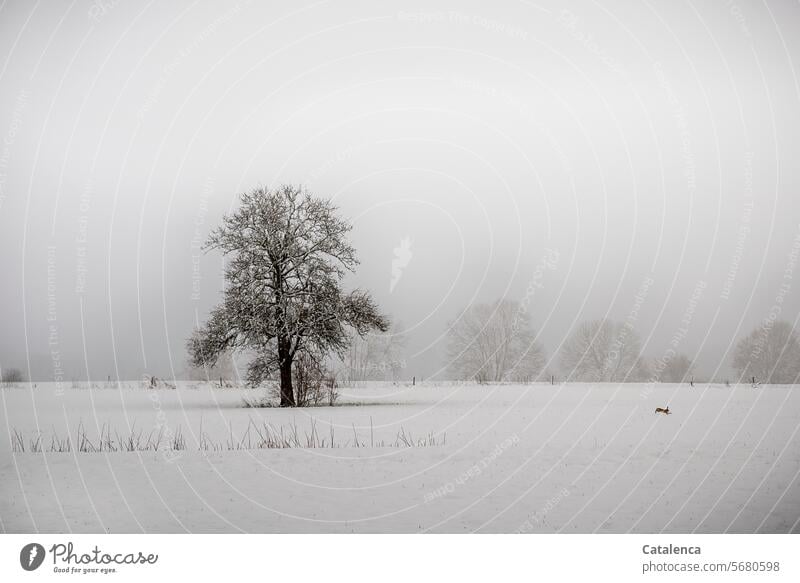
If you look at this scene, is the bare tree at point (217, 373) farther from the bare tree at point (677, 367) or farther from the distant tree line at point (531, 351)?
the bare tree at point (677, 367)

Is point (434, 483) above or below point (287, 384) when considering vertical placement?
below

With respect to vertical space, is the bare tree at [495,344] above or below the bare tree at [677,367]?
above

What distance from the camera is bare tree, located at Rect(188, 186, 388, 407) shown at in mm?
29641

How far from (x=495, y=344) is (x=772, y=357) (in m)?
27.7

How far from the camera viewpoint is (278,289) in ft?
98.8

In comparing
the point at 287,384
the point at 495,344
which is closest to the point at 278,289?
the point at 287,384

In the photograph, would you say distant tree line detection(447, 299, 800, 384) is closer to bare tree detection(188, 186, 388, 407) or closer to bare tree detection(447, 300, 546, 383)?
bare tree detection(447, 300, 546, 383)

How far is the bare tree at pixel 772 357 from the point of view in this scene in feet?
205

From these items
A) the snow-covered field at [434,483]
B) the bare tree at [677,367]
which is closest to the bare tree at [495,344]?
the bare tree at [677,367]

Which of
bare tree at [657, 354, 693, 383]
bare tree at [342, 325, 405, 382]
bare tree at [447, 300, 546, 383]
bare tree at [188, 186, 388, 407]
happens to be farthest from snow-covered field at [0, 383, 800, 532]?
bare tree at [657, 354, 693, 383]

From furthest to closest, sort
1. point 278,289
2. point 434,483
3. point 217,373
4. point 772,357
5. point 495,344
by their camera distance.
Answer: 1. point 217,373
2. point 495,344
3. point 772,357
4. point 278,289
5. point 434,483

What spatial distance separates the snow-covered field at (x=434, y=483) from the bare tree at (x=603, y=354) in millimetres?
48722

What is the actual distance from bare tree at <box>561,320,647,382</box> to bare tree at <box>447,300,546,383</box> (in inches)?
172

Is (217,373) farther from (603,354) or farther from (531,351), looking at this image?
(603,354)
